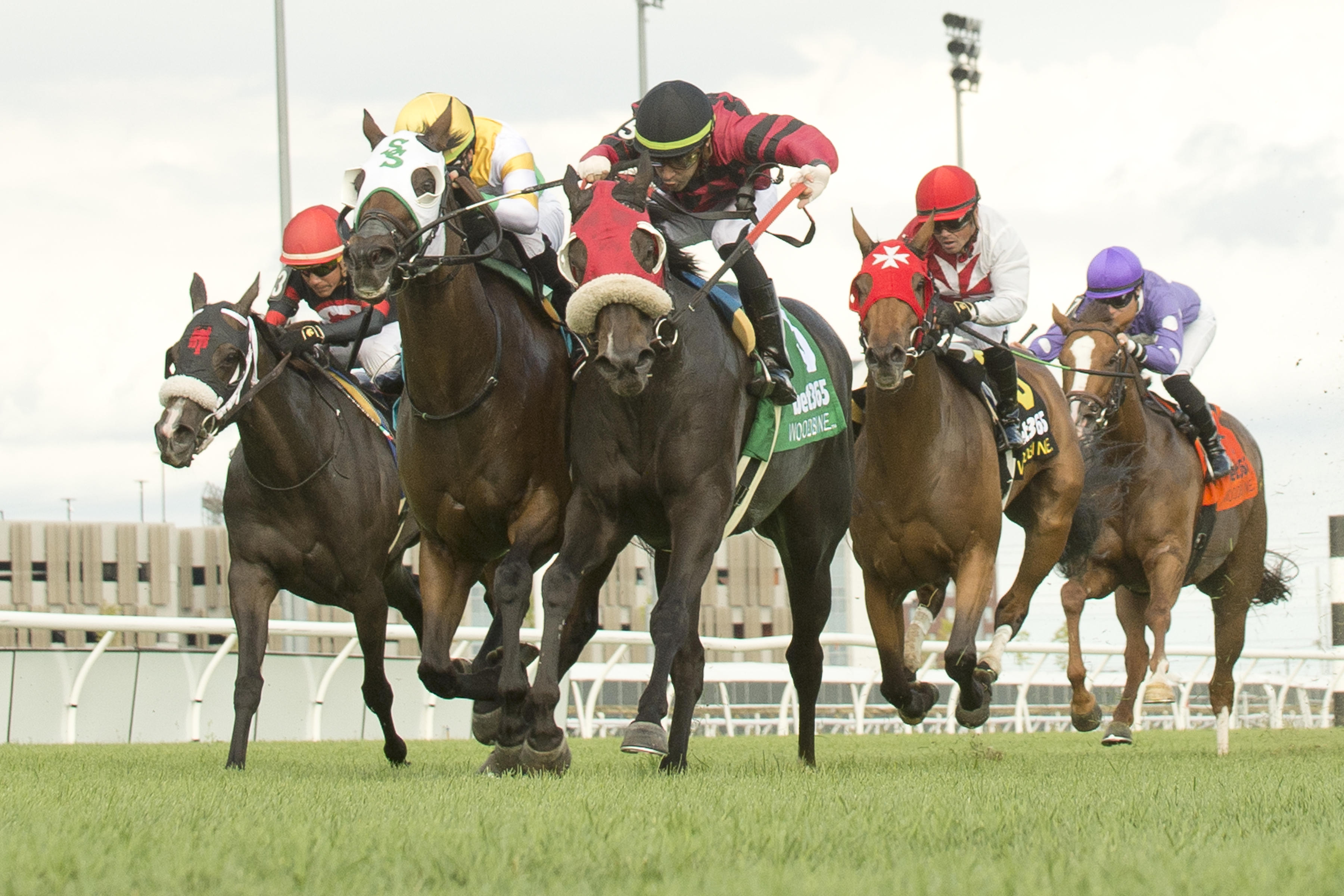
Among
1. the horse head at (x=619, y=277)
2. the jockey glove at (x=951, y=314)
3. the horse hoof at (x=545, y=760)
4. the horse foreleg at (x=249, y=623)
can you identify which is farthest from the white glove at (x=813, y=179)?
the horse foreleg at (x=249, y=623)

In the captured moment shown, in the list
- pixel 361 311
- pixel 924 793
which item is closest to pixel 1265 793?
pixel 924 793

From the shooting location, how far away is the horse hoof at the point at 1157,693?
8.13 meters

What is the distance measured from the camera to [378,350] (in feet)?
26.4

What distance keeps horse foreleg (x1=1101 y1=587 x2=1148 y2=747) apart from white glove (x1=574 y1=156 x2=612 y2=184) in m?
4.43

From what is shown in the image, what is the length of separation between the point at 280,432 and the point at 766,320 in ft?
7.08

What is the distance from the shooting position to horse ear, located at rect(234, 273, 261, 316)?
6730 mm

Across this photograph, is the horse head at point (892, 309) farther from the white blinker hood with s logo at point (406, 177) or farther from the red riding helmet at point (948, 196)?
the white blinker hood with s logo at point (406, 177)

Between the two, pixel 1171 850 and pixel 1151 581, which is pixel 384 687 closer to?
pixel 1151 581

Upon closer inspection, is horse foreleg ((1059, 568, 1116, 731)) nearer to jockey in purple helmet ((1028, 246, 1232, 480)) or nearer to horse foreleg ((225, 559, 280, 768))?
jockey in purple helmet ((1028, 246, 1232, 480))

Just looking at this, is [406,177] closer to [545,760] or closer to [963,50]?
[545,760]

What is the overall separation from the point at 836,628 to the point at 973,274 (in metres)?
39.5

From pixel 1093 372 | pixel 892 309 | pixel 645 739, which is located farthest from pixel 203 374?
pixel 1093 372

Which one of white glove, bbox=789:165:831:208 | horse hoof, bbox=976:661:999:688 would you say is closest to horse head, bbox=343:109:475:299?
white glove, bbox=789:165:831:208

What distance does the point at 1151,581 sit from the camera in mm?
8742
